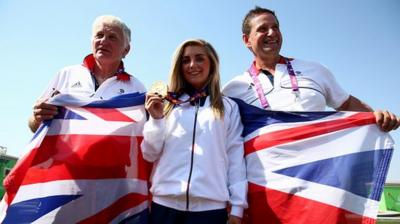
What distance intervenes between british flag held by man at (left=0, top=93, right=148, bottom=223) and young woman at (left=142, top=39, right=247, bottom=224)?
252mm

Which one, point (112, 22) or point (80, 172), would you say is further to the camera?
point (112, 22)

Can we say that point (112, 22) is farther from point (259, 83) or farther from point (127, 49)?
point (259, 83)

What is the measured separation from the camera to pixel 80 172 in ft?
11.0

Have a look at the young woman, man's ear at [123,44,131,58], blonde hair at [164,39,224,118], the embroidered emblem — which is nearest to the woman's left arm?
the young woman

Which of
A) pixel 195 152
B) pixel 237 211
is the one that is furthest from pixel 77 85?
pixel 237 211

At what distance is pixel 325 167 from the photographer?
11.6 ft

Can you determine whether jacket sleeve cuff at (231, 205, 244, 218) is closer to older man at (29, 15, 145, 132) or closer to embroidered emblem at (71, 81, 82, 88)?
older man at (29, 15, 145, 132)

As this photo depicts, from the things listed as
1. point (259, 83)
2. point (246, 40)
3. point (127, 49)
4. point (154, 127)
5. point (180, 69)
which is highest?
point (246, 40)

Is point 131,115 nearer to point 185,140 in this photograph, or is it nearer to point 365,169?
point 185,140

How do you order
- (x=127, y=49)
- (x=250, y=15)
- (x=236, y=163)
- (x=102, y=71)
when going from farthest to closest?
(x=250, y=15), (x=127, y=49), (x=102, y=71), (x=236, y=163)

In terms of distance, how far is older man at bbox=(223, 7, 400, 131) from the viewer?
3975mm

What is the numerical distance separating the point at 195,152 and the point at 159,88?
0.76 meters

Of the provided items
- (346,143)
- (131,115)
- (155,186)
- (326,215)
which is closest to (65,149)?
(131,115)

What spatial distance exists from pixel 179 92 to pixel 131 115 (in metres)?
0.58
